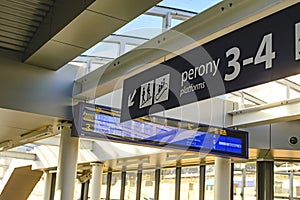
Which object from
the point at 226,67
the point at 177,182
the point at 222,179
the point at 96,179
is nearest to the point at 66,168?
the point at 222,179

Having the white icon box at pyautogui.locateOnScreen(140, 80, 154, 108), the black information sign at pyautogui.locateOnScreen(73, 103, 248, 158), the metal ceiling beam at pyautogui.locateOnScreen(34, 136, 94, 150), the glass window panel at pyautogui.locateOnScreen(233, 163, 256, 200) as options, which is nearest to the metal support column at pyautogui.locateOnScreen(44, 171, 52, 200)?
the metal ceiling beam at pyautogui.locateOnScreen(34, 136, 94, 150)

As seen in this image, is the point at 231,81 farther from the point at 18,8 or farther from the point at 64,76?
the point at 64,76

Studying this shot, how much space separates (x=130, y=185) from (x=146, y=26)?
836 centimetres

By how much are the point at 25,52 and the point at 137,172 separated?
8.12 meters

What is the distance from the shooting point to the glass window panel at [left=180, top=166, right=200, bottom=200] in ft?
34.5

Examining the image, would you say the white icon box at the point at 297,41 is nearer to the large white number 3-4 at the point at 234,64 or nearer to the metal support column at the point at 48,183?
the large white number 3-4 at the point at 234,64

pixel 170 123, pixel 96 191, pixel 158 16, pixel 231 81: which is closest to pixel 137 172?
pixel 96 191

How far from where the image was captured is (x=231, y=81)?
296 cm

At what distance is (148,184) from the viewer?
12312 mm

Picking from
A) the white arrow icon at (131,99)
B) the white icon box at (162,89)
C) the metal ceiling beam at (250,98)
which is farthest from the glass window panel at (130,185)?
the white icon box at (162,89)

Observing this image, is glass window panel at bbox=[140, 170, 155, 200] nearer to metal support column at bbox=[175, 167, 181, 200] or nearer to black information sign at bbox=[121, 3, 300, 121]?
metal support column at bbox=[175, 167, 181, 200]

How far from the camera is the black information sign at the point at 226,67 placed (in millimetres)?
2607

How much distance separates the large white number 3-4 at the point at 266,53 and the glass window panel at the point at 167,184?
8714 mm

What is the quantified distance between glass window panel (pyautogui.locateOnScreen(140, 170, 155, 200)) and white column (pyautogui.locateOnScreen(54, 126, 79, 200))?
19.0ft
